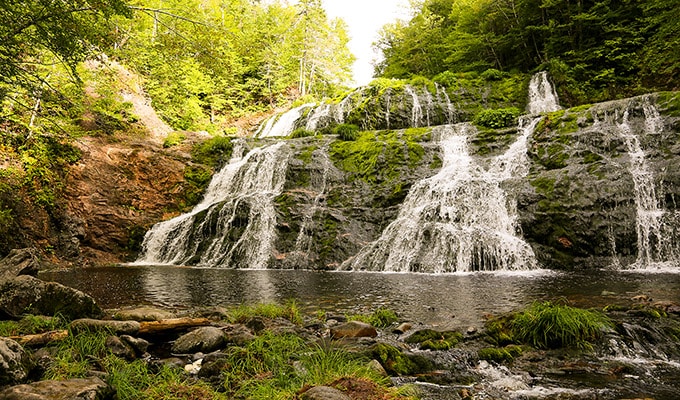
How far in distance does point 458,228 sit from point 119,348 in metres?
10.3

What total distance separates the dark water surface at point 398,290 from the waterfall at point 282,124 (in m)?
17.6

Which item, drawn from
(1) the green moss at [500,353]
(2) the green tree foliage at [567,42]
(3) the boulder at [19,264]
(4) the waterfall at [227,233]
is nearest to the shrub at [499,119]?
(2) the green tree foliage at [567,42]

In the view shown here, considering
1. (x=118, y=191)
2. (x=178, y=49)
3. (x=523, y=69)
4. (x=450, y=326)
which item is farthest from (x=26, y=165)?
(x=523, y=69)

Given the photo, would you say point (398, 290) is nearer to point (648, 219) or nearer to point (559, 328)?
point (559, 328)

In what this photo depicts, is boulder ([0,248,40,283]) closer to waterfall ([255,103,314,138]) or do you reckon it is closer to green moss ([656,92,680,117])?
green moss ([656,92,680,117])

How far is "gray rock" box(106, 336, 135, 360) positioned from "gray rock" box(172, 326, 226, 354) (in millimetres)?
440

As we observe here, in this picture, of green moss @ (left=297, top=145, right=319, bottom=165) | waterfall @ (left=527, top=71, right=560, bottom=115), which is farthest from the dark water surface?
waterfall @ (left=527, top=71, right=560, bottom=115)

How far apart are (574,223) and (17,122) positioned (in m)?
18.6

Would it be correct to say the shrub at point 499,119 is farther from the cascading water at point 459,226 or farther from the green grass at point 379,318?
the green grass at point 379,318

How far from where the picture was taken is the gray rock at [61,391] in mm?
2414

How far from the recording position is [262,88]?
37.4m

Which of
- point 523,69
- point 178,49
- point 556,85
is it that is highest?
point 523,69

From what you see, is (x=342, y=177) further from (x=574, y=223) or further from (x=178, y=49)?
(x=178, y=49)

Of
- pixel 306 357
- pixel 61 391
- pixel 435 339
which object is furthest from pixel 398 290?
pixel 61 391
